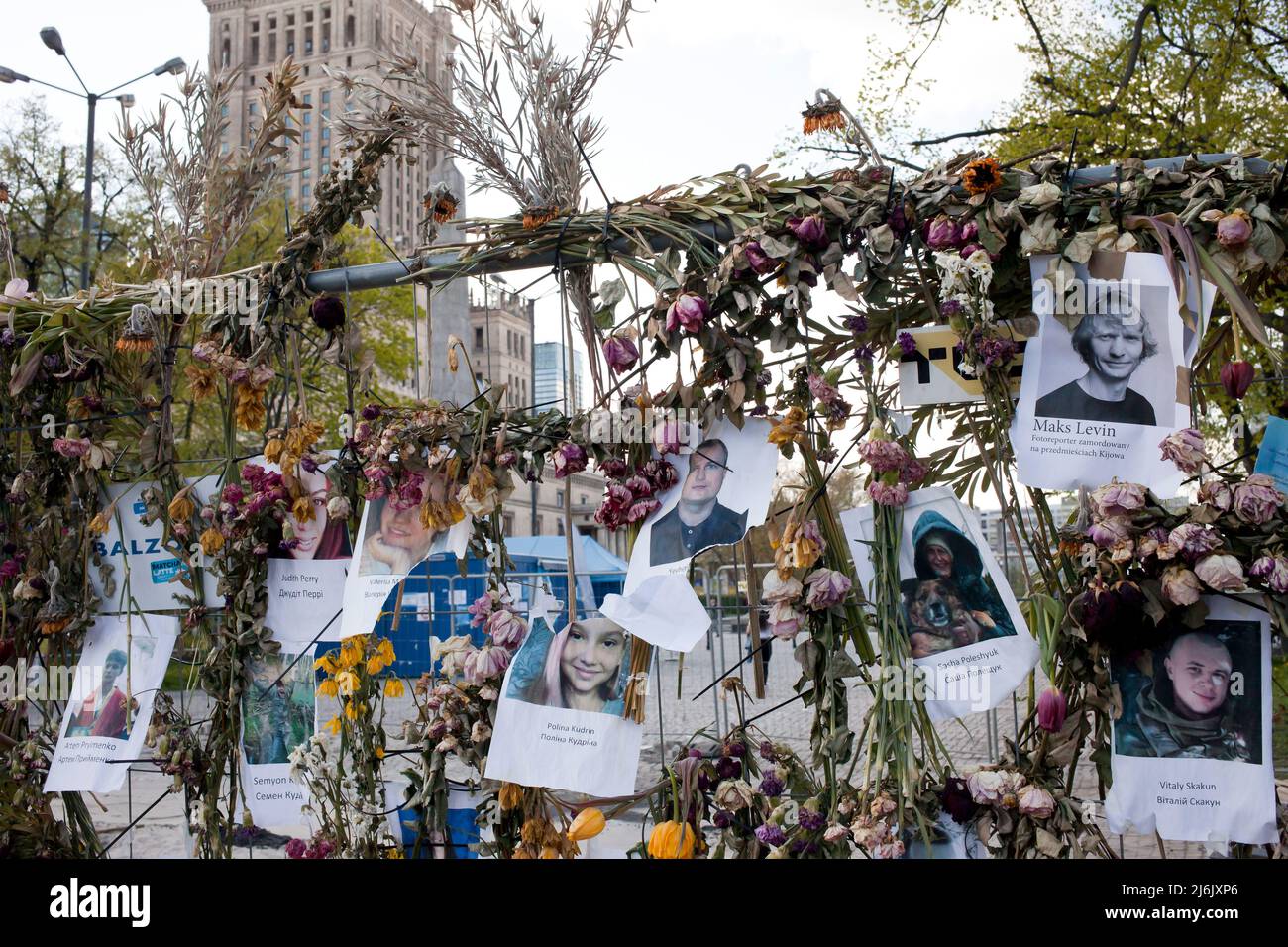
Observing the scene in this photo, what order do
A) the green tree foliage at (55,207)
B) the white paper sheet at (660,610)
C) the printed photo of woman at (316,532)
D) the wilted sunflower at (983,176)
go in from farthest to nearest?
the green tree foliage at (55,207) < the printed photo of woman at (316,532) < the white paper sheet at (660,610) < the wilted sunflower at (983,176)

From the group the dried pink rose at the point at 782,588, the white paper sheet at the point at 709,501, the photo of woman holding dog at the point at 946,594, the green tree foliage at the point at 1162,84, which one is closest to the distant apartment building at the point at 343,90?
the white paper sheet at the point at 709,501

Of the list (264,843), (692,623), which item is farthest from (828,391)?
(264,843)

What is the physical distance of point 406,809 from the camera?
2.58 metres

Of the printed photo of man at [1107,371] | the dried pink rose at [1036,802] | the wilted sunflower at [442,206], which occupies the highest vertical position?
the wilted sunflower at [442,206]

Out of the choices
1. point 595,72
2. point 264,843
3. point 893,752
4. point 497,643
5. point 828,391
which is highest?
point 595,72

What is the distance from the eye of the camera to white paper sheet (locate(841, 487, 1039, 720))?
2.01 metres

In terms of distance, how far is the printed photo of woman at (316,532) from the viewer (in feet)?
8.91

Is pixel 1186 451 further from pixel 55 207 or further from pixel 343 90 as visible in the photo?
pixel 55 207

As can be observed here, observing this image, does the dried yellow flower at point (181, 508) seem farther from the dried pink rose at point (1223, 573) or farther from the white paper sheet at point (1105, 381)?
the dried pink rose at point (1223, 573)

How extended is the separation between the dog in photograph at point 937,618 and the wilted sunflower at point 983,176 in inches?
29.2

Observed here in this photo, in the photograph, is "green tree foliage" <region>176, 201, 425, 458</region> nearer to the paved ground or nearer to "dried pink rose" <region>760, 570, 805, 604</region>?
the paved ground

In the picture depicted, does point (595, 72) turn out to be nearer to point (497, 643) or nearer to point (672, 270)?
point (672, 270)

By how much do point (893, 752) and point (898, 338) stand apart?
0.80 metres

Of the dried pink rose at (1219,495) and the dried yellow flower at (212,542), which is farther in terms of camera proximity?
the dried yellow flower at (212,542)
